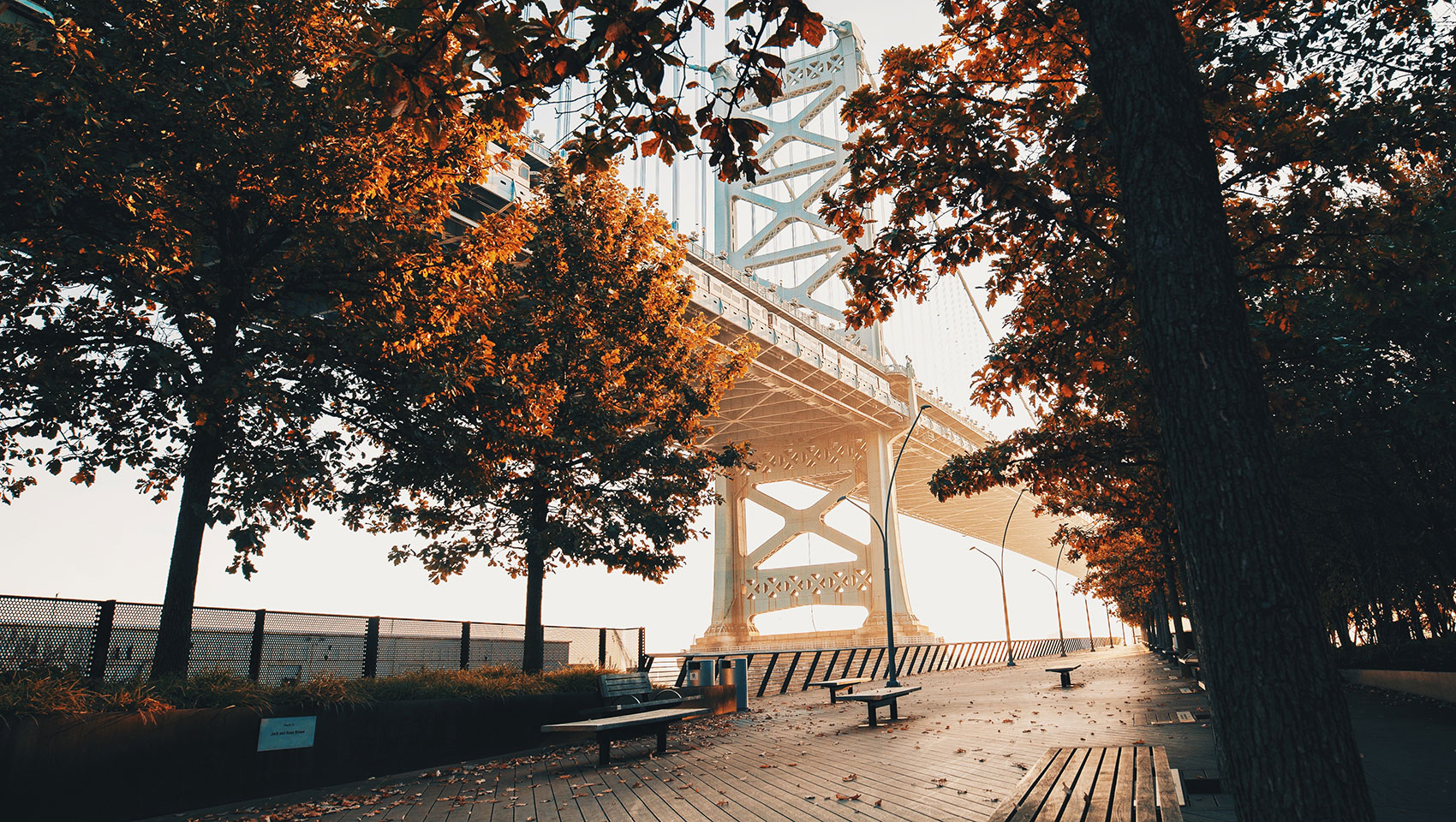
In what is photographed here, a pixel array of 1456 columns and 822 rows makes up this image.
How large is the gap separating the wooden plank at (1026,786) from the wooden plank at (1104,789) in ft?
0.89

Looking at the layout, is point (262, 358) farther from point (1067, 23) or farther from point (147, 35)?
point (1067, 23)

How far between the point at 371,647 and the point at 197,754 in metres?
2.99

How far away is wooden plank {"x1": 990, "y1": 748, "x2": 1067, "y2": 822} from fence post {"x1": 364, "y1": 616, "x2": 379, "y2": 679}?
7.05m

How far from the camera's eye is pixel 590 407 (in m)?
12.7

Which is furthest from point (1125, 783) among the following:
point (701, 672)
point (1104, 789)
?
point (701, 672)

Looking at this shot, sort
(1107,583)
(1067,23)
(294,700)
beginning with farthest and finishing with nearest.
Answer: (1107,583) → (294,700) → (1067,23)

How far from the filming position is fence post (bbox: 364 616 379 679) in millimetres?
9344

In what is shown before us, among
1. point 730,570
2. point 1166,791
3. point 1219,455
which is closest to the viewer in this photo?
point 1219,455

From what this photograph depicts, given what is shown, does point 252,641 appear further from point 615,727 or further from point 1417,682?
point 1417,682

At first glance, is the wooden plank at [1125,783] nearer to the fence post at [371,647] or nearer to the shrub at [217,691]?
the shrub at [217,691]

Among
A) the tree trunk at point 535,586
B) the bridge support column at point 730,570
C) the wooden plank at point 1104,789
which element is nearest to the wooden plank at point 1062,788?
the wooden plank at point 1104,789

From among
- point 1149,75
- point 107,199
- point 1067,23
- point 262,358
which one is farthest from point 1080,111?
point 107,199

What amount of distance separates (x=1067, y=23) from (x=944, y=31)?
92cm

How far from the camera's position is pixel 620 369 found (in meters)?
13.5
